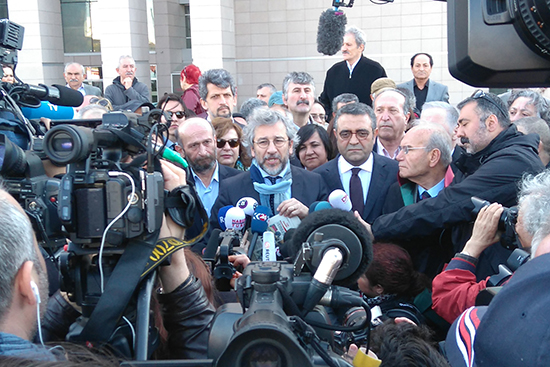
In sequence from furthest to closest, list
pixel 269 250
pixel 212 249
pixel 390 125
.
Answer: pixel 390 125, pixel 212 249, pixel 269 250

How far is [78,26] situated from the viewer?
650 inches

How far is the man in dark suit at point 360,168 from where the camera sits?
12.1ft

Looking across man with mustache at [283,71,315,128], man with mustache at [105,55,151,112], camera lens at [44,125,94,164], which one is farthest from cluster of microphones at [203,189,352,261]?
man with mustache at [105,55,151,112]

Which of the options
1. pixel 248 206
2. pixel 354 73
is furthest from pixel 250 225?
pixel 354 73

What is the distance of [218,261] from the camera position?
7.16ft

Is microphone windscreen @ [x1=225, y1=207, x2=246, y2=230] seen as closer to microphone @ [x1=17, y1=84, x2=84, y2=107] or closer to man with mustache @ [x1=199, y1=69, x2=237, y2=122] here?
microphone @ [x1=17, y1=84, x2=84, y2=107]

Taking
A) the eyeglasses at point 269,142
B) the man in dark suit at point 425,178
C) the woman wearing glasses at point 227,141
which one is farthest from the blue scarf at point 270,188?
the woman wearing glasses at point 227,141

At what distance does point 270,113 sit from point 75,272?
90.4 inches

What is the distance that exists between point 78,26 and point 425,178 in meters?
15.5

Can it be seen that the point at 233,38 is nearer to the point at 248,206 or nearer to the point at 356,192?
the point at 356,192

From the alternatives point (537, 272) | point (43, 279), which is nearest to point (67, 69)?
point (43, 279)

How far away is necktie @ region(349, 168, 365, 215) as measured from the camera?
3.69 meters

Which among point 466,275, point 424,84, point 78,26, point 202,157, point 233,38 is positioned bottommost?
point 466,275

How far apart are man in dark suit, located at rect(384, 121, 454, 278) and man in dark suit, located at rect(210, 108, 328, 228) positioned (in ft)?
1.76
